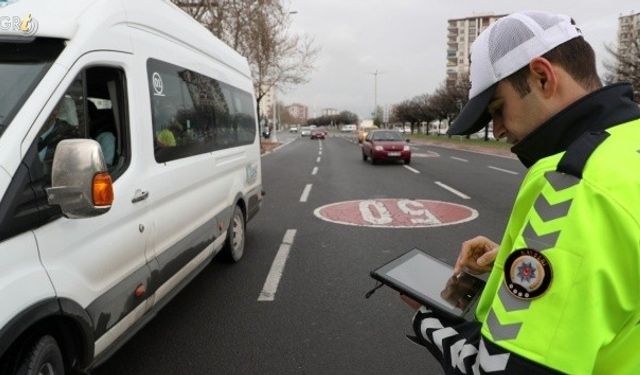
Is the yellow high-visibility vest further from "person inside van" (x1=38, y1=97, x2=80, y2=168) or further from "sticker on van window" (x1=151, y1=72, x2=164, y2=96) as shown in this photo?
"sticker on van window" (x1=151, y1=72, x2=164, y2=96)

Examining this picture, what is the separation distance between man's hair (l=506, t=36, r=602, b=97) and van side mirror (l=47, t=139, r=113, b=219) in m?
1.76

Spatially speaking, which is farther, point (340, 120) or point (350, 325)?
point (340, 120)

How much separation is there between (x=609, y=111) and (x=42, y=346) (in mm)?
2335

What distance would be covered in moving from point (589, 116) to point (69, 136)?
237 centimetres

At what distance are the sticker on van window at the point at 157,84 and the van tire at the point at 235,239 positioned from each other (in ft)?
7.35

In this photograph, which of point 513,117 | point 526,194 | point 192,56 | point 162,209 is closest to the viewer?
point 526,194

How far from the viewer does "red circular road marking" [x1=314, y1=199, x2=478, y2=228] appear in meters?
8.34

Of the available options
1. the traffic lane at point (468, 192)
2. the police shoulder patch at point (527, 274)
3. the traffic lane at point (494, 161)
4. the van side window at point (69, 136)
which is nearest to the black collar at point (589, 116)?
the police shoulder patch at point (527, 274)

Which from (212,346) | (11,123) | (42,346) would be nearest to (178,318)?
(212,346)

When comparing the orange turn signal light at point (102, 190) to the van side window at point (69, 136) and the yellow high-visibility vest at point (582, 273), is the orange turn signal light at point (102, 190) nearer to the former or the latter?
the van side window at point (69, 136)

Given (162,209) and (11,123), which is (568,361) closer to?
(11,123)

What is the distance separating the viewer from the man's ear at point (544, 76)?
110cm

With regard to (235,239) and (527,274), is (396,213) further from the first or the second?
(527,274)

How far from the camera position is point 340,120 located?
16200cm
